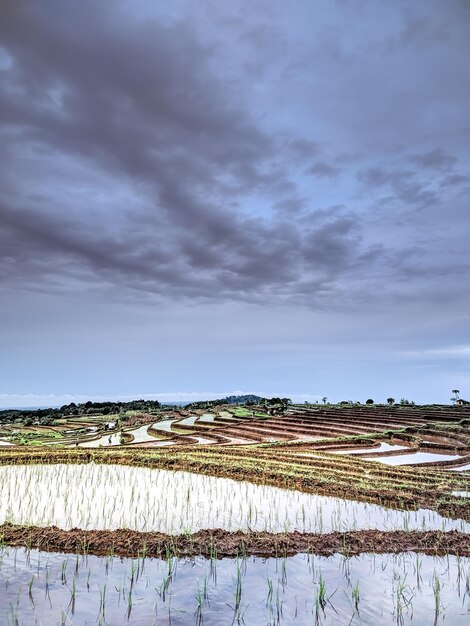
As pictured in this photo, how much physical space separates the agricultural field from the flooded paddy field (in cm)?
3

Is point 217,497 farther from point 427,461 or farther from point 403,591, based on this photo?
point 427,461

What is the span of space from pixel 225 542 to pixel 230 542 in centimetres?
10

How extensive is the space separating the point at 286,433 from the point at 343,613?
2994 centimetres

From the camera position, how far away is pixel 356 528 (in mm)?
10164

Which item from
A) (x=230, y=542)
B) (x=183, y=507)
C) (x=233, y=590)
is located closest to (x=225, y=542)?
(x=230, y=542)

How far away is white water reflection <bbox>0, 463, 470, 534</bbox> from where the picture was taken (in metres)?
10.2

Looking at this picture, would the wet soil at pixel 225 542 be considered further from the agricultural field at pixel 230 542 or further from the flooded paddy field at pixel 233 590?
the flooded paddy field at pixel 233 590

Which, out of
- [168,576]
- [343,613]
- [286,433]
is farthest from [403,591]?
[286,433]

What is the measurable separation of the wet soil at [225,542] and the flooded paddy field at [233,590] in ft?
0.83

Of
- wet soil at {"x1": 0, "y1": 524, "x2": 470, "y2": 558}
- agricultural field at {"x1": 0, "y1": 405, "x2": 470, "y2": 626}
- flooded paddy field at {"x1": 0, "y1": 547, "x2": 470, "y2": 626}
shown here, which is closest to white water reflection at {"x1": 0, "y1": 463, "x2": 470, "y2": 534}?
agricultural field at {"x1": 0, "y1": 405, "x2": 470, "y2": 626}

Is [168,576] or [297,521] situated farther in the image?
[297,521]

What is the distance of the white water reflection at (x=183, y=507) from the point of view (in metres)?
10.2

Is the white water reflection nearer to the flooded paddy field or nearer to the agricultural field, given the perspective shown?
A: the agricultural field

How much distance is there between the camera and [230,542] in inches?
333
